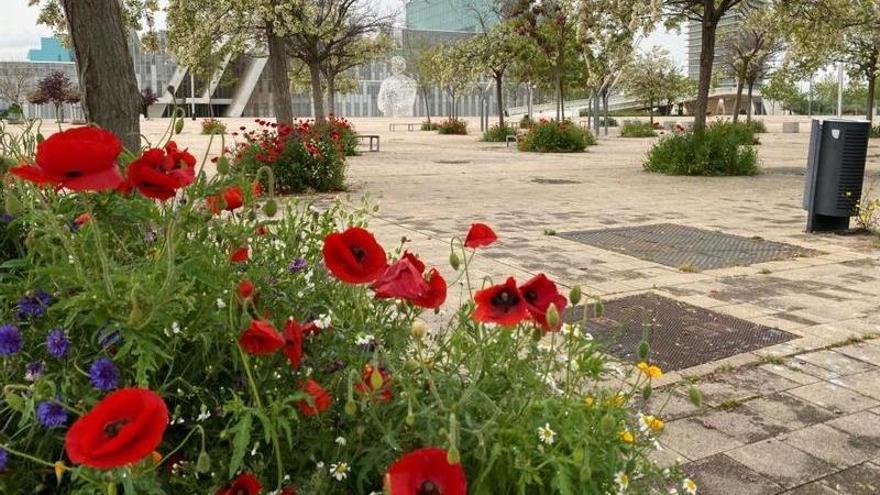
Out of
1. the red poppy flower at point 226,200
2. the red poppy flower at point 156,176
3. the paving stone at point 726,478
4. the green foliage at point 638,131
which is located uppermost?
the red poppy flower at point 156,176

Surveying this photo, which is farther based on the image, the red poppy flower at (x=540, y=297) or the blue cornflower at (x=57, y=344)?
the red poppy flower at (x=540, y=297)

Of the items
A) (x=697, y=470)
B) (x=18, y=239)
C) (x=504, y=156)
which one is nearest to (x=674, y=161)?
(x=504, y=156)

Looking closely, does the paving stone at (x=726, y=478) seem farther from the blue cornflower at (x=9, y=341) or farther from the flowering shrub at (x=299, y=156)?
the flowering shrub at (x=299, y=156)

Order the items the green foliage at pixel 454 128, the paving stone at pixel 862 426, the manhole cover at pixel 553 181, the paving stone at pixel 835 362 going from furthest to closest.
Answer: the green foliage at pixel 454 128, the manhole cover at pixel 553 181, the paving stone at pixel 835 362, the paving stone at pixel 862 426

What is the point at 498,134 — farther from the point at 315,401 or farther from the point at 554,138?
the point at 315,401

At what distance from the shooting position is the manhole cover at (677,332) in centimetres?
418

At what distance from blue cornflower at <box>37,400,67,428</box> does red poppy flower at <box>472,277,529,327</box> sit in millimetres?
800

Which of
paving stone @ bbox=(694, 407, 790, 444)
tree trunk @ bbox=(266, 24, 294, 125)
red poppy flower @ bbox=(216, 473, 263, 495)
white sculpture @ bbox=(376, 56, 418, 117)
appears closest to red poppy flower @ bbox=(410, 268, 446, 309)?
red poppy flower @ bbox=(216, 473, 263, 495)

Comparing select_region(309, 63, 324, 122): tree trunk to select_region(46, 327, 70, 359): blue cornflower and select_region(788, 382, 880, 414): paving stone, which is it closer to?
select_region(788, 382, 880, 414): paving stone

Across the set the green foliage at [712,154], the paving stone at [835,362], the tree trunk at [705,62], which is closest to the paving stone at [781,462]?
the paving stone at [835,362]

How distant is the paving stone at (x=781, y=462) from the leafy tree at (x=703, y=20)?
1351 cm

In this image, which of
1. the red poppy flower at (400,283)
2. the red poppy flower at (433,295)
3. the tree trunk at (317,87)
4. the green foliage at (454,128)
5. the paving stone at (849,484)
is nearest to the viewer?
the red poppy flower at (400,283)

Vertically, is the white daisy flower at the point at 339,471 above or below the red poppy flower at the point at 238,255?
below

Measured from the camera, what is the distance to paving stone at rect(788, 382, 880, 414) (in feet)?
11.4
